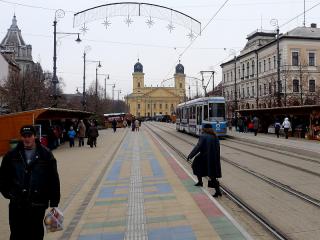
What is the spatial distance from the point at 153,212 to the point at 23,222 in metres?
3.88

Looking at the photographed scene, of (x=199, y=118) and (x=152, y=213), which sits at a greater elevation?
(x=199, y=118)

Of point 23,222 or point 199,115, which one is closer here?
point 23,222

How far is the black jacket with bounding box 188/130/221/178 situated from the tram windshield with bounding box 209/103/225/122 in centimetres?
2140

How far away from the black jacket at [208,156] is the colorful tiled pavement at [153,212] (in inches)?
23.1

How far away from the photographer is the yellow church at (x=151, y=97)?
14950cm

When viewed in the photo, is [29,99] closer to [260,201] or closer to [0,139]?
[0,139]

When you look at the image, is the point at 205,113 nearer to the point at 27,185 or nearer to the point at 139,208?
the point at 139,208

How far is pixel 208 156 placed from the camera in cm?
1006

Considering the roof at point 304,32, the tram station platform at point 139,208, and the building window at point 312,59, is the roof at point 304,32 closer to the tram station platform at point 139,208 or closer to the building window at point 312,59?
the building window at point 312,59

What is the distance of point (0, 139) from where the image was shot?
22.1 metres

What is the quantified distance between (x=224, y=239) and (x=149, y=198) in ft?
12.2

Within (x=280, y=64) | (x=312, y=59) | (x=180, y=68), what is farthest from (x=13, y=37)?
(x=312, y=59)

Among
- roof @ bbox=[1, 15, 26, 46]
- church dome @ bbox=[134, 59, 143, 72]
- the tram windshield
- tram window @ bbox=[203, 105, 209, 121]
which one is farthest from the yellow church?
tram window @ bbox=[203, 105, 209, 121]

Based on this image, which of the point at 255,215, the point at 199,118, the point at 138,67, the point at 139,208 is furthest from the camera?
the point at 138,67
